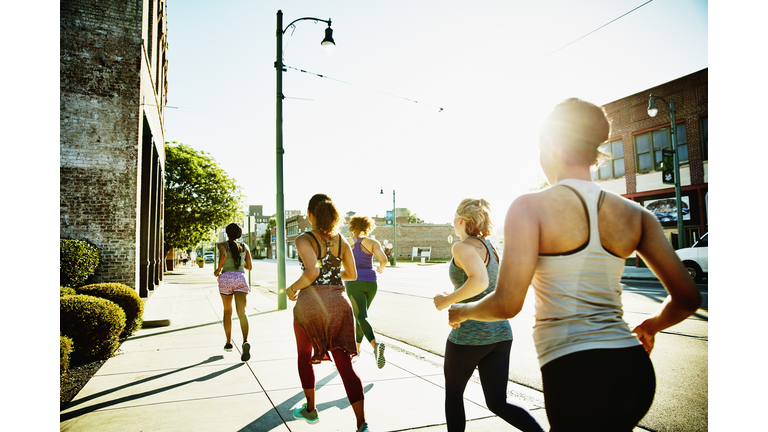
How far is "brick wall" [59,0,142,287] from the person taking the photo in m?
8.36

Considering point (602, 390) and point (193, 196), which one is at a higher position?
point (193, 196)

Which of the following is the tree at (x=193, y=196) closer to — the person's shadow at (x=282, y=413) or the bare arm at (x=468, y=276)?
the person's shadow at (x=282, y=413)

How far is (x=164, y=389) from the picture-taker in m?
4.46

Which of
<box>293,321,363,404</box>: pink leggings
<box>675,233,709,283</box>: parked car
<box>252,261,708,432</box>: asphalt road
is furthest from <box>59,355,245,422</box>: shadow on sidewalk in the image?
<box>675,233,709,283</box>: parked car

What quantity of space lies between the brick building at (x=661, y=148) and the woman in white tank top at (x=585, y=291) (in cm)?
1982

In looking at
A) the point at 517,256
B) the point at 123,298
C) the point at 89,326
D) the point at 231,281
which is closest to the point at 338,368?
the point at 517,256

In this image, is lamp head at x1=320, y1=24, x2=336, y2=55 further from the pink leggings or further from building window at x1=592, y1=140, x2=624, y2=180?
building window at x1=592, y1=140, x2=624, y2=180

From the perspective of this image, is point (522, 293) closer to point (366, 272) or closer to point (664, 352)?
point (366, 272)

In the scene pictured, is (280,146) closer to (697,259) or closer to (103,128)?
(103,128)

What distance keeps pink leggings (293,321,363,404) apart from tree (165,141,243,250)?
2852 centimetres

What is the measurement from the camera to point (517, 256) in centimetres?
155

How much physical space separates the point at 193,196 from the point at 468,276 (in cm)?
3010

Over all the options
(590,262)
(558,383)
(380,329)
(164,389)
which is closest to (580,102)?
(590,262)
